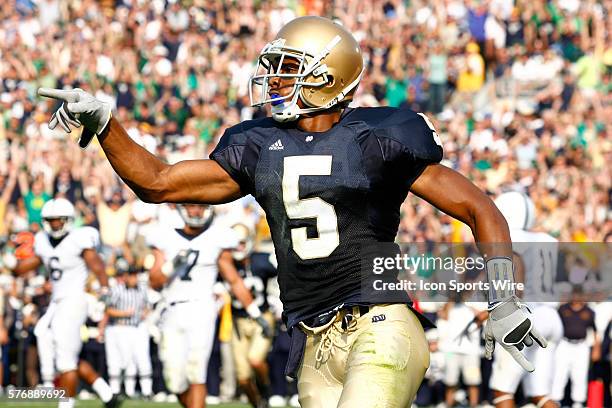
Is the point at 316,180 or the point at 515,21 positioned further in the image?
the point at 515,21

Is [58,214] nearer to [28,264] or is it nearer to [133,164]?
[28,264]

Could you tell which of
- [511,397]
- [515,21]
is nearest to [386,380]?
[511,397]

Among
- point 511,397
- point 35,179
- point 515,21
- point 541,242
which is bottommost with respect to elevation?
point 511,397

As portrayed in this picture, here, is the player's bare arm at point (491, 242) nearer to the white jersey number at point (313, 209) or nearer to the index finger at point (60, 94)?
the white jersey number at point (313, 209)

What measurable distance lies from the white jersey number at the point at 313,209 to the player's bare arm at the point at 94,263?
5238 mm

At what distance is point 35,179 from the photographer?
14.1 metres

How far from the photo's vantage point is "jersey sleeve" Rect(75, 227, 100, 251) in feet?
31.4

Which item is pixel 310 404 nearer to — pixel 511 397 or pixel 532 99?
pixel 511 397

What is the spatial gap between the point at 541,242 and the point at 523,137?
20.2 feet

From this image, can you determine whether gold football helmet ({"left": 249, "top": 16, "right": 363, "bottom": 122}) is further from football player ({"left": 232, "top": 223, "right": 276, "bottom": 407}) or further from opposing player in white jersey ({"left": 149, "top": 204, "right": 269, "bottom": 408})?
football player ({"left": 232, "top": 223, "right": 276, "bottom": 407})

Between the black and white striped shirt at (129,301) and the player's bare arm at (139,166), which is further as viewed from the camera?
the black and white striped shirt at (129,301)

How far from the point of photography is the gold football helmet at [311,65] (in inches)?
177

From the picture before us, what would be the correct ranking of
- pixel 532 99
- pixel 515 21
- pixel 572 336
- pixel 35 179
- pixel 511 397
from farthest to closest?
pixel 515 21
pixel 532 99
pixel 35 179
pixel 572 336
pixel 511 397

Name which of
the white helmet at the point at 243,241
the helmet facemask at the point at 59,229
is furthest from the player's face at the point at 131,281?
the helmet facemask at the point at 59,229
